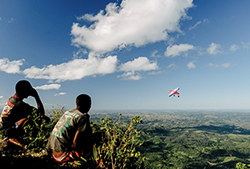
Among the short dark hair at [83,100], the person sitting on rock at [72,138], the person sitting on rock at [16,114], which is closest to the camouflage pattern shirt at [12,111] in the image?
the person sitting on rock at [16,114]

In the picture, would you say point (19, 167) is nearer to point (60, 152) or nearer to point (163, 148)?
point (60, 152)

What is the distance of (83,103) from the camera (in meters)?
3.77

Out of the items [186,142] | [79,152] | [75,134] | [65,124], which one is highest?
[65,124]

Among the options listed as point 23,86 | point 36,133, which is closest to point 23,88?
point 23,86

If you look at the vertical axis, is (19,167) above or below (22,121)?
below

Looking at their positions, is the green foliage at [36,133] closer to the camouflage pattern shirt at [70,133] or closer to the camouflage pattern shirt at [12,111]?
the camouflage pattern shirt at [12,111]

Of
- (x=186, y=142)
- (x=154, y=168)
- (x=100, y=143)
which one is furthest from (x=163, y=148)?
(x=100, y=143)

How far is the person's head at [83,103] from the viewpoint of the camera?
3738mm

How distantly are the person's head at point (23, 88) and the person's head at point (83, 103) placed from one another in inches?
83.0

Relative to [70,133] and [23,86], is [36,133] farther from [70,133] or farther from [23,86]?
[70,133]

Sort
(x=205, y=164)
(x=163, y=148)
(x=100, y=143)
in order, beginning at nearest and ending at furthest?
1. (x=100, y=143)
2. (x=205, y=164)
3. (x=163, y=148)

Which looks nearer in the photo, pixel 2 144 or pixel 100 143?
pixel 100 143

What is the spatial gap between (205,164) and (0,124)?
140353 millimetres

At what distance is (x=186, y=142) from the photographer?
17300 centimetres
